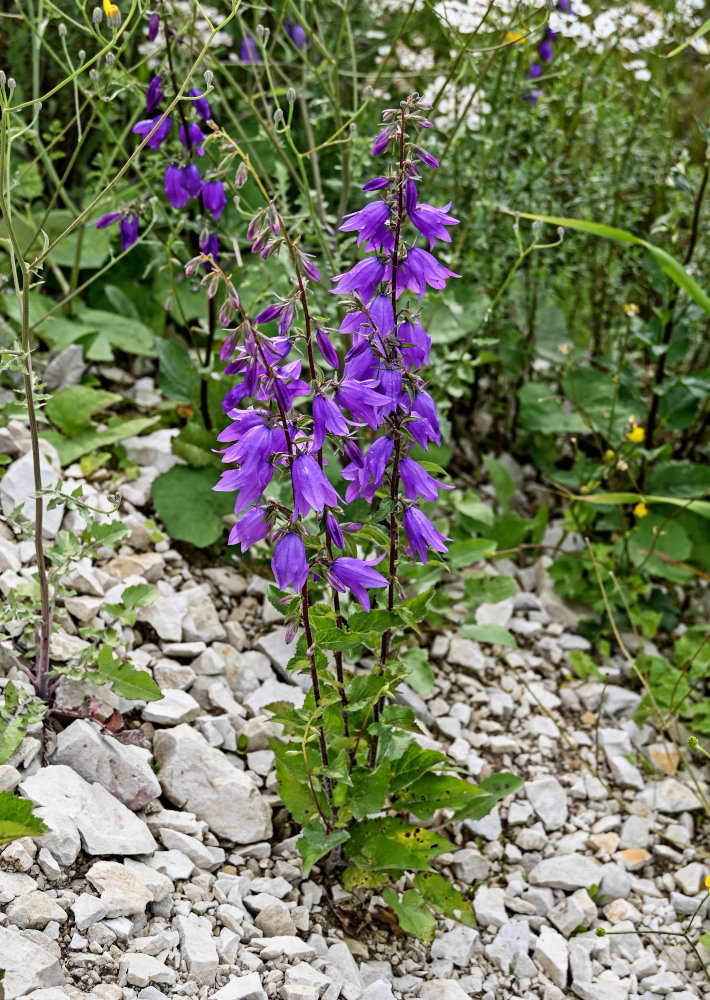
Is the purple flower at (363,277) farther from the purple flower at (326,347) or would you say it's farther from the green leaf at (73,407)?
the green leaf at (73,407)

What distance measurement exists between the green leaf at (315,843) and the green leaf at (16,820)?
0.53 metres

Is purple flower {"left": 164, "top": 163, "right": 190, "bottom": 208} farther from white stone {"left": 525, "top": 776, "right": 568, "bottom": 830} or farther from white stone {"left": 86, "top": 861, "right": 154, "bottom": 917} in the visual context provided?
white stone {"left": 525, "top": 776, "right": 568, "bottom": 830}

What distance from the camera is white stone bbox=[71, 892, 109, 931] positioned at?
180cm

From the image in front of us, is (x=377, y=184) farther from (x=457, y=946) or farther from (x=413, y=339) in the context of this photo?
(x=457, y=946)

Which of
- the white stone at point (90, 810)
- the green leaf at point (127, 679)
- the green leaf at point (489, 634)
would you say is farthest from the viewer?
the green leaf at point (489, 634)

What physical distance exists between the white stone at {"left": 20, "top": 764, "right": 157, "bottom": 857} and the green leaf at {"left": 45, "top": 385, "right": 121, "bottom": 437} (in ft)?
4.27

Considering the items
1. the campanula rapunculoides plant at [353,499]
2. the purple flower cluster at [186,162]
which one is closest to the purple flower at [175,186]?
the purple flower cluster at [186,162]

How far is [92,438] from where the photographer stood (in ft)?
10.1

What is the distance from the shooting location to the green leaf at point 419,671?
8.69 feet

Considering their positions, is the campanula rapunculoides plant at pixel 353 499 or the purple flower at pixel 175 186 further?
the purple flower at pixel 175 186

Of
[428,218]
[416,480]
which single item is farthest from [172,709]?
[428,218]

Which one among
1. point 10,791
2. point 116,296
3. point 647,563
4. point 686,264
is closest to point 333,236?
point 116,296

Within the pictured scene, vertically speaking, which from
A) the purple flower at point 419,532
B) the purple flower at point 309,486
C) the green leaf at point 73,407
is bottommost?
the green leaf at point 73,407

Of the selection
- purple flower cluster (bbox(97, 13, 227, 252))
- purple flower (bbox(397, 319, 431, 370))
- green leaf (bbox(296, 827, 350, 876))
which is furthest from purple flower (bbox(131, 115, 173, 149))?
green leaf (bbox(296, 827, 350, 876))
